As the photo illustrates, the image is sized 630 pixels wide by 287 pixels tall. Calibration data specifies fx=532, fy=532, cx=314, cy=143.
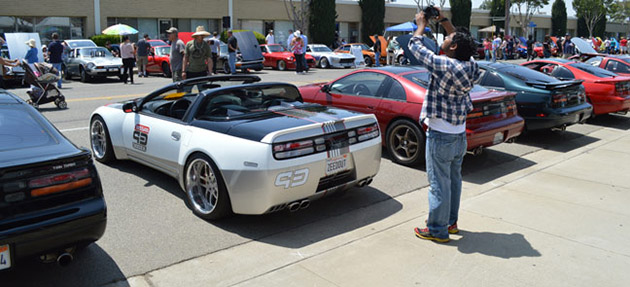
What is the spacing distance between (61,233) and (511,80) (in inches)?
313

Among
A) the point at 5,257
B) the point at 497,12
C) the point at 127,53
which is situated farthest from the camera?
the point at 497,12

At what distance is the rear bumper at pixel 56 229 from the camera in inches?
129

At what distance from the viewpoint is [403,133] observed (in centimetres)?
743

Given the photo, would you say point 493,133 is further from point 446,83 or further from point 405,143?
point 446,83

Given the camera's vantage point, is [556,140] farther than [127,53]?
No

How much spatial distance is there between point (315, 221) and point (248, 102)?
4.82 feet

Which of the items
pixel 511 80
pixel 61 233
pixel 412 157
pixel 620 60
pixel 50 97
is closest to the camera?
pixel 61 233

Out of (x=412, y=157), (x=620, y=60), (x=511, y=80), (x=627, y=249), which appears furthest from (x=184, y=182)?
(x=620, y=60)

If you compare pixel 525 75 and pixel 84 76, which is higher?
pixel 525 75

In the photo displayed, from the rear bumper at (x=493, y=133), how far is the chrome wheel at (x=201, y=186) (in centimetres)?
345

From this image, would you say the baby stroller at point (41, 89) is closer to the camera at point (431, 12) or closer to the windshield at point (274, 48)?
the camera at point (431, 12)

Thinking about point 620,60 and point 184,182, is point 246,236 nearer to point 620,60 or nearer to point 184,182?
point 184,182

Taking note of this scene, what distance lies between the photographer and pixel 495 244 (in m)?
4.64

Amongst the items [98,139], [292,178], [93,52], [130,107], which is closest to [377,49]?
[93,52]
